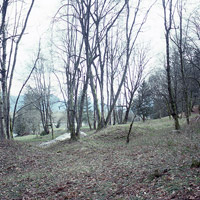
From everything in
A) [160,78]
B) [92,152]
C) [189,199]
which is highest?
[160,78]

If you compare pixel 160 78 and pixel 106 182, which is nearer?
pixel 106 182

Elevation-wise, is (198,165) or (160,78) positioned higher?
(160,78)

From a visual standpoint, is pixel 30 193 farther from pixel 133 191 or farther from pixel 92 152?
pixel 92 152

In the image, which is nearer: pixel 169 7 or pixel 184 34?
pixel 169 7

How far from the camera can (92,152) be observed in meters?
10.4

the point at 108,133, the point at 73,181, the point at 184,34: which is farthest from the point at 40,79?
the point at 73,181

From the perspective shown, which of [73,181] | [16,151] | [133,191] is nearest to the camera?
[133,191]

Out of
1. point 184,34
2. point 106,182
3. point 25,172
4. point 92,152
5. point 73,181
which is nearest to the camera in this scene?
point 106,182

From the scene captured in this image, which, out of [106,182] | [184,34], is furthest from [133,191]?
[184,34]

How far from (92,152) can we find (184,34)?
1353 centimetres

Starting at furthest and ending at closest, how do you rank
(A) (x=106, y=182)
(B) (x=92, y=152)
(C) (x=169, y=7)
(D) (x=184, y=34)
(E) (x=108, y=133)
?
(D) (x=184, y=34)
(E) (x=108, y=133)
(C) (x=169, y=7)
(B) (x=92, y=152)
(A) (x=106, y=182)

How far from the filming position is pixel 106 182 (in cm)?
521

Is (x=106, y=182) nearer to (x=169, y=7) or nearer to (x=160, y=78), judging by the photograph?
(x=169, y=7)

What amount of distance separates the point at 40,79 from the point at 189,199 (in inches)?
1145
